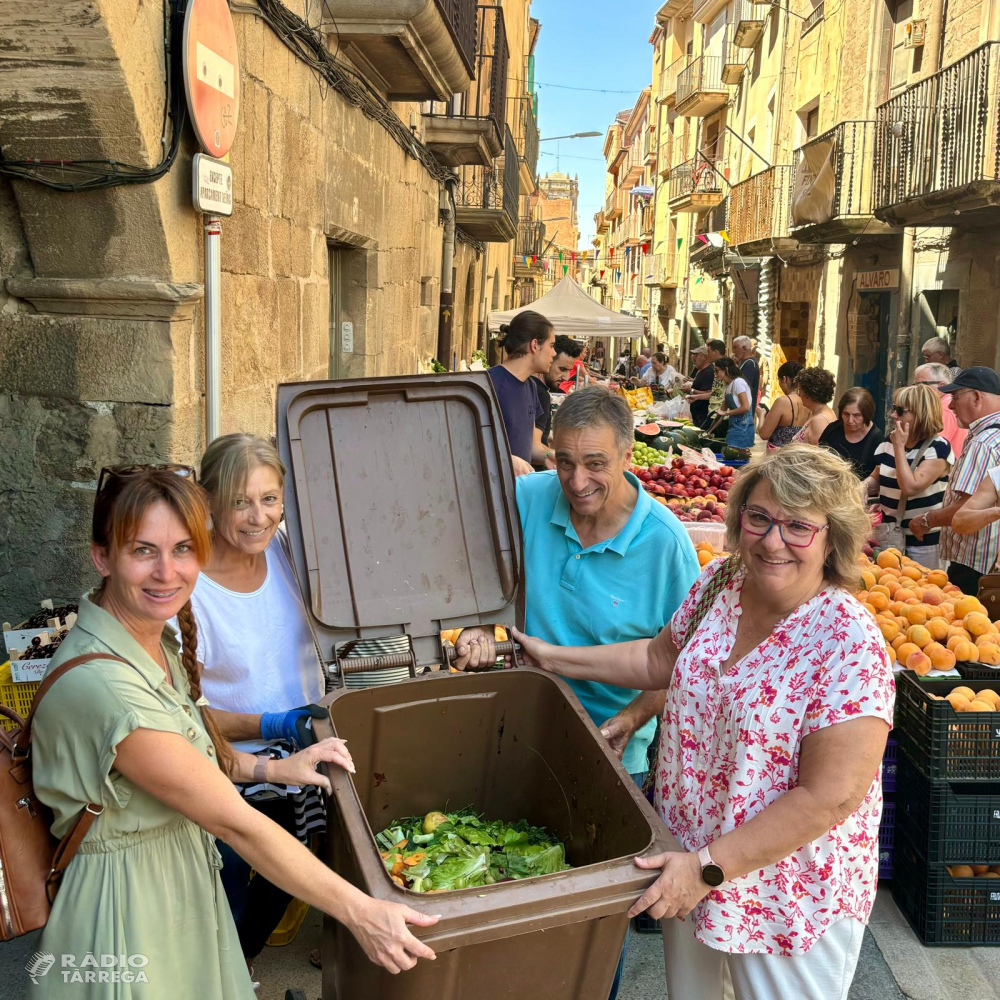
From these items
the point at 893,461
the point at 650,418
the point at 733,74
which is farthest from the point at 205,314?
the point at 733,74

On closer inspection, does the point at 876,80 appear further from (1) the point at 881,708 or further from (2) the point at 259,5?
(1) the point at 881,708

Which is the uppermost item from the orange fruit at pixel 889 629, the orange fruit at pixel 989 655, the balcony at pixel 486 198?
the balcony at pixel 486 198

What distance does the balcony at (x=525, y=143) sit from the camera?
22.0 metres

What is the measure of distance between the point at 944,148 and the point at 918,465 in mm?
8146

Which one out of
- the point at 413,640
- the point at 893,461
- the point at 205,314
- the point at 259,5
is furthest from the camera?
the point at 893,461

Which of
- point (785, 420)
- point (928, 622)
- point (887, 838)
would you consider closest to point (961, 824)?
point (887, 838)

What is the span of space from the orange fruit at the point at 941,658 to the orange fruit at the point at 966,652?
0.05 m

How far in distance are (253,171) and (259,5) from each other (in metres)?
0.69

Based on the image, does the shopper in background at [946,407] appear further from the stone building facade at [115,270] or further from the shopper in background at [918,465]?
the stone building facade at [115,270]

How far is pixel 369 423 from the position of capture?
8.28 feet

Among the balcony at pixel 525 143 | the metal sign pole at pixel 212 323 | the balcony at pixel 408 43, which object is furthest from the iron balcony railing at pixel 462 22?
the balcony at pixel 525 143

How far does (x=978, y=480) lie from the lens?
433 centimetres

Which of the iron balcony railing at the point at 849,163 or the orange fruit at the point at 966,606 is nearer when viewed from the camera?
the orange fruit at the point at 966,606

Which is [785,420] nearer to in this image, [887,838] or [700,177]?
[887,838]
